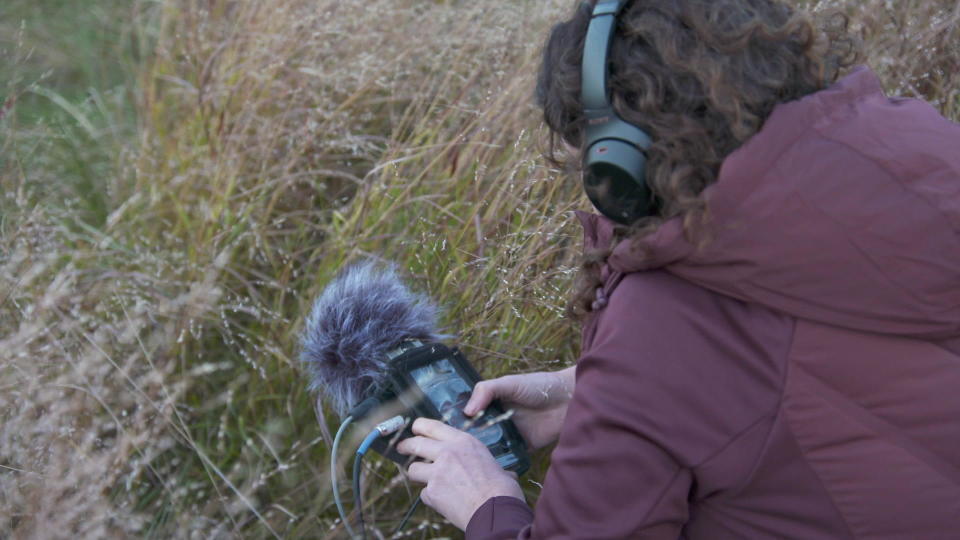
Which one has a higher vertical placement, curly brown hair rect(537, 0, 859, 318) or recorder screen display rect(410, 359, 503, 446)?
curly brown hair rect(537, 0, 859, 318)

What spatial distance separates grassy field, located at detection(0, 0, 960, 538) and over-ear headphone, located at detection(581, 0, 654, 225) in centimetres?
76

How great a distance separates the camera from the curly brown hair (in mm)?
1321

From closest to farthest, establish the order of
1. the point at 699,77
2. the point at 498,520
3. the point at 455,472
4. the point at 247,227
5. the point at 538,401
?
1. the point at 699,77
2. the point at 498,520
3. the point at 455,472
4. the point at 538,401
5. the point at 247,227

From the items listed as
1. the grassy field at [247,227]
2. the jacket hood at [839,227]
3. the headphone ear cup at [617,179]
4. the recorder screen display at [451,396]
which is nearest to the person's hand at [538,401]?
the recorder screen display at [451,396]

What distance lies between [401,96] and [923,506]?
7.73ft

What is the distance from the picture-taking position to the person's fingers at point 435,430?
65.6 inches

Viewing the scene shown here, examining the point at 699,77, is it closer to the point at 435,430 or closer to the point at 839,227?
the point at 839,227

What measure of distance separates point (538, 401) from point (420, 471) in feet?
1.20

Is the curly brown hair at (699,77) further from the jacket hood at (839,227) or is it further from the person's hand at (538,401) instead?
the person's hand at (538,401)

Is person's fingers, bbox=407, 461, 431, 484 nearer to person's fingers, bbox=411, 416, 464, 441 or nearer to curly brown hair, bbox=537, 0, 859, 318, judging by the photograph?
person's fingers, bbox=411, 416, 464, 441

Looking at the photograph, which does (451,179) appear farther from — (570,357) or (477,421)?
(477,421)

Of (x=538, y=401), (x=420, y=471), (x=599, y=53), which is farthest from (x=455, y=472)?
(x=599, y=53)

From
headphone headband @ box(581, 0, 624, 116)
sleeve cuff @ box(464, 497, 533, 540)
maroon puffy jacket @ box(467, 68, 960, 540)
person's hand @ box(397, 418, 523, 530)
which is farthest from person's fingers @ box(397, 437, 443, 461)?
headphone headband @ box(581, 0, 624, 116)

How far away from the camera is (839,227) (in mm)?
1201
